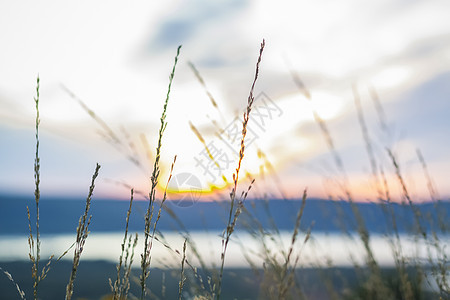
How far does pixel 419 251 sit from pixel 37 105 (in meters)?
2.25

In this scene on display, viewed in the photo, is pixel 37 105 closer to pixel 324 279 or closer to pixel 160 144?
pixel 160 144

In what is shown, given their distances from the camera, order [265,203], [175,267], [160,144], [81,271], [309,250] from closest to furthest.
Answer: [160,144]
[175,267]
[265,203]
[309,250]
[81,271]

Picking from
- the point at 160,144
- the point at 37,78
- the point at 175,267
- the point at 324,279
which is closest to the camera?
the point at 160,144

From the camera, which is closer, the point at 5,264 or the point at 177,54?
the point at 177,54

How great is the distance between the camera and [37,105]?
1416mm

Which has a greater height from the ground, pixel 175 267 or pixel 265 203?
pixel 265 203

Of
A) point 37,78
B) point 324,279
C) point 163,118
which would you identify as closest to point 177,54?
point 163,118

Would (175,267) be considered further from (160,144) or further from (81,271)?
(81,271)

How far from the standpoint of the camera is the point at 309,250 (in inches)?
107

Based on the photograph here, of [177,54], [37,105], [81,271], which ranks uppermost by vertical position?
[177,54]

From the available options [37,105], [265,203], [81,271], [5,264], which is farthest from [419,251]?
[5,264]

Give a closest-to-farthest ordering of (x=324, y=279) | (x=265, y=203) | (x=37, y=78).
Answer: (x=37, y=78) → (x=265, y=203) → (x=324, y=279)

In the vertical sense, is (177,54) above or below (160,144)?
above

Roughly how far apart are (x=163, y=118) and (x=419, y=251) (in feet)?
6.56
